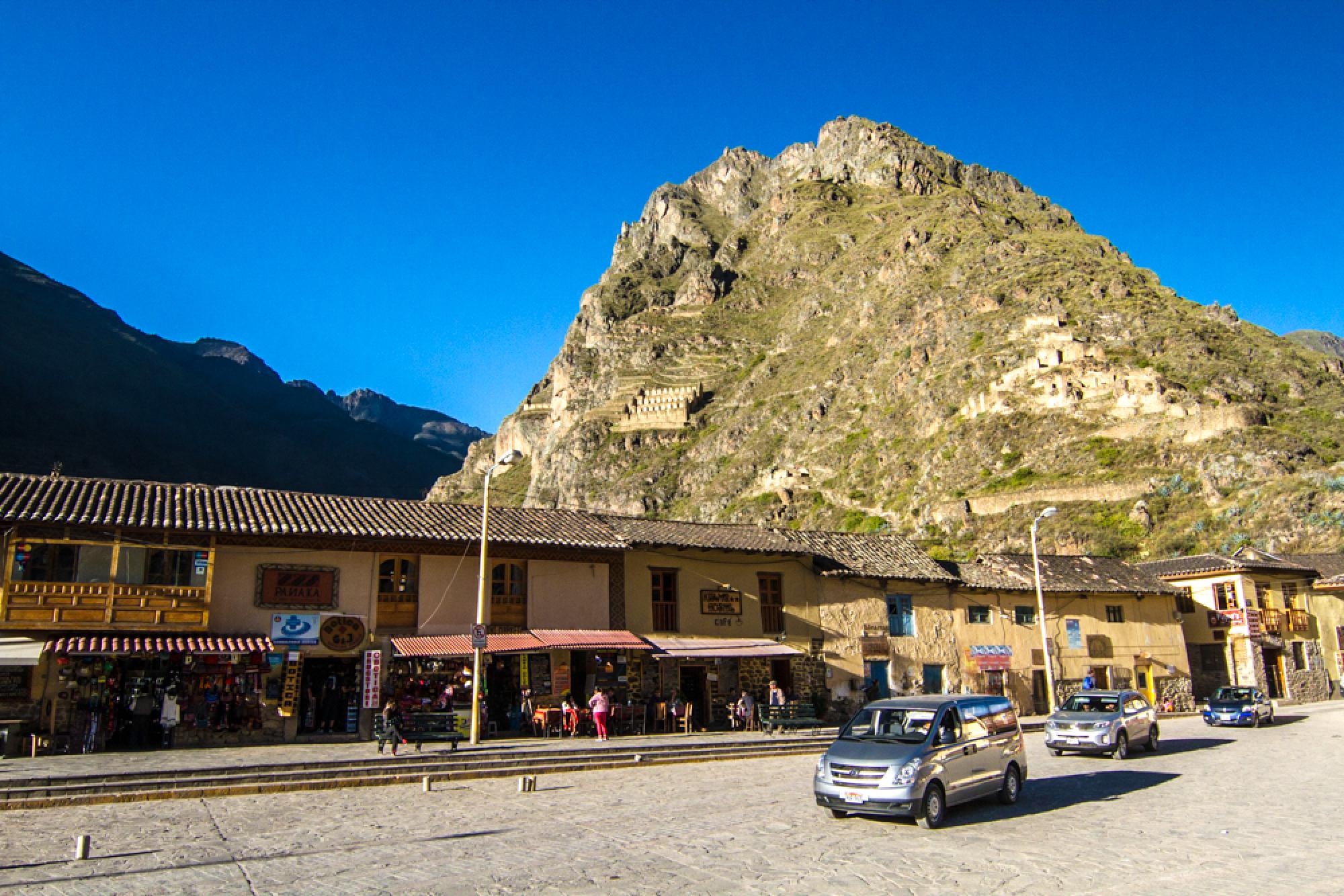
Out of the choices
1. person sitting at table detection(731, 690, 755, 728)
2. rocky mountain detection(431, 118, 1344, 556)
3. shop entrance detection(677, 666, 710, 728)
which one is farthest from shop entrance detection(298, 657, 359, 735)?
rocky mountain detection(431, 118, 1344, 556)

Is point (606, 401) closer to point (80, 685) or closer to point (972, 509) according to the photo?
point (972, 509)

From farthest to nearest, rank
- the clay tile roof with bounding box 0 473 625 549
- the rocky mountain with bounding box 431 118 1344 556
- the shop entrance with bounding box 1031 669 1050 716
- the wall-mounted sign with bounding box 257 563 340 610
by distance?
the rocky mountain with bounding box 431 118 1344 556
the shop entrance with bounding box 1031 669 1050 716
the wall-mounted sign with bounding box 257 563 340 610
the clay tile roof with bounding box 0 473 625 549

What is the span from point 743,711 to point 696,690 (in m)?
1.92

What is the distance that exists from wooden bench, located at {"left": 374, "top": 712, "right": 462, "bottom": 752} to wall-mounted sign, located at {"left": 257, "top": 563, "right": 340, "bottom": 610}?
4.00 metres

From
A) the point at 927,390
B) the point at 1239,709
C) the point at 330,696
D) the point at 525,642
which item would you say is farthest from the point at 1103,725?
the point at 927,390

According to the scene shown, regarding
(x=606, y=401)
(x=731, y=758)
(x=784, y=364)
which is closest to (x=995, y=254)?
(x=784, y=364)

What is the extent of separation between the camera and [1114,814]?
12961 mm

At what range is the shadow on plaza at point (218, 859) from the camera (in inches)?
357

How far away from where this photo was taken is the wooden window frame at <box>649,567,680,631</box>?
93.2 ft

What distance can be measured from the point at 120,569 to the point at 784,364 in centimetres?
12047

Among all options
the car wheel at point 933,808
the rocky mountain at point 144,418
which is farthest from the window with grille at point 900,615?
the rocky mountain at point 144,418

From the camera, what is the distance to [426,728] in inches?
835

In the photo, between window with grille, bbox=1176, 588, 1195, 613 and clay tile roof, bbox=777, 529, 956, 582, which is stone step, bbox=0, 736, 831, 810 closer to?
clay tile roof, bbox=777, 529, 956, 582

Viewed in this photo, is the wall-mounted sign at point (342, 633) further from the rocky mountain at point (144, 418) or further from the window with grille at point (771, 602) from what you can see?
the rocky mountain at point (144, 418)
